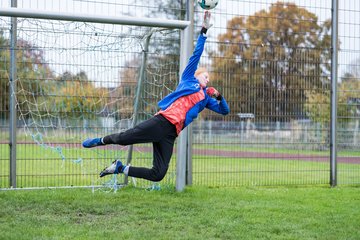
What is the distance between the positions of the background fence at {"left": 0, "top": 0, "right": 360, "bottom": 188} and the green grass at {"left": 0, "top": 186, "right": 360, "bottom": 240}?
3.56 feet

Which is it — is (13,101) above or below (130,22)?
below

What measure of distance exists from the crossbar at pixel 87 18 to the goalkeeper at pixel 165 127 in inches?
61.0

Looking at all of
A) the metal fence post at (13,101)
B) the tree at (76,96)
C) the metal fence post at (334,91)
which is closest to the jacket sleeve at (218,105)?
the tree at (76,96)

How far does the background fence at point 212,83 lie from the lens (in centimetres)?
938

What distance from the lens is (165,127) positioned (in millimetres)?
6969

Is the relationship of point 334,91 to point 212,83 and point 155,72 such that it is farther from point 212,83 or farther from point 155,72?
point 155,72

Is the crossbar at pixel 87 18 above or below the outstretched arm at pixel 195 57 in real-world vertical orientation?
above

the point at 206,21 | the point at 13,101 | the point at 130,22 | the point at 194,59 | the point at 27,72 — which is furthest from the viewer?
the point at 27,72

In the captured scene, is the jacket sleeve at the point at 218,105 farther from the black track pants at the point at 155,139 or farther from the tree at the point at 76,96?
the tree at the point at 76,96

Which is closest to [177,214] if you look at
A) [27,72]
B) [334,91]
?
[27,72]

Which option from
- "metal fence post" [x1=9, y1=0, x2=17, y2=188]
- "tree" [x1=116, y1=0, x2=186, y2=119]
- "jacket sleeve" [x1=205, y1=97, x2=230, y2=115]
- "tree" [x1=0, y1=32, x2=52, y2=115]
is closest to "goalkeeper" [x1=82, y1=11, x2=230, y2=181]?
"jacket sleeve" [x1=205, y1=97, x2=230, y2=115]

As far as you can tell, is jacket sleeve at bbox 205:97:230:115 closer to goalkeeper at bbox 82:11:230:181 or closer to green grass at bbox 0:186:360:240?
goalkeeper at bbox 82:11:230:181

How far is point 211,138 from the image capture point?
1077 centimetres

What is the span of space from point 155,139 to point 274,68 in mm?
4820
